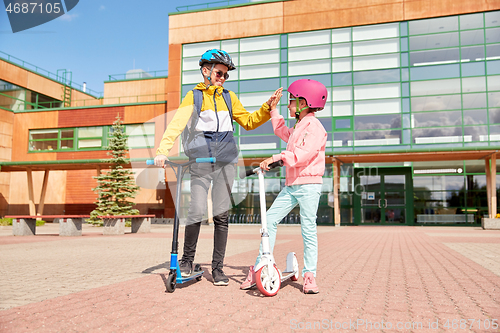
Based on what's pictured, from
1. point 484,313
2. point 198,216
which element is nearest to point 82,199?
point 198,216

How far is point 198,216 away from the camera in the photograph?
13.1 ft

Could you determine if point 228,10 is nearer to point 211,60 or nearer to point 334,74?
Answer: point 334,74

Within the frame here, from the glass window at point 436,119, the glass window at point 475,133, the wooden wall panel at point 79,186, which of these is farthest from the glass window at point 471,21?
the wooden wall panel at point 79,186

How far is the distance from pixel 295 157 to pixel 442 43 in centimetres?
2196

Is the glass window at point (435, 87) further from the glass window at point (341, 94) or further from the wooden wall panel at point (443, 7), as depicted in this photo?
the wooden wall panel at point (443, 7)

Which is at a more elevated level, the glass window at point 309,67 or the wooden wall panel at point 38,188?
the glass window at point 309,67

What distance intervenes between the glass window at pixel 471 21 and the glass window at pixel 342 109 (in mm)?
7253

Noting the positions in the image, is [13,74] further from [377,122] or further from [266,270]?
[266,270]

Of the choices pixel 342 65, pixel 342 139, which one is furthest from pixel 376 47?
pixel 342 139

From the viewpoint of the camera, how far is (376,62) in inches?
894

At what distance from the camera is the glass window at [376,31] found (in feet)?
74.3

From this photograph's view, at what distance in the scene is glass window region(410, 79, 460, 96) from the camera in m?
21.5

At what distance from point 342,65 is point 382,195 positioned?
25.7 ft

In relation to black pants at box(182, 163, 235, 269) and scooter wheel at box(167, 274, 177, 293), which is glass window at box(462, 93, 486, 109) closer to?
black pants at box(182, 163, 235, 269)
